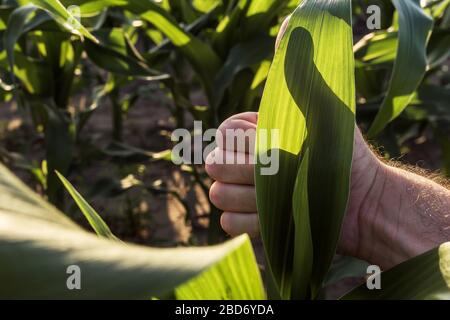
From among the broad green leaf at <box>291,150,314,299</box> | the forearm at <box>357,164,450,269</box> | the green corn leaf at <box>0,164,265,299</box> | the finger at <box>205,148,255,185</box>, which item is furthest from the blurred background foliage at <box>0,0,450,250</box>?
the green corn leaf at <box>0,164,265,299</box>

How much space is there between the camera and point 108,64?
145 centimetres

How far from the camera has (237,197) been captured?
0.69 metres

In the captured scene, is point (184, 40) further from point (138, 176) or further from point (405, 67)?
point (138, 176)

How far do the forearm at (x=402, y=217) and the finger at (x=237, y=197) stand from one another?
0.16 m

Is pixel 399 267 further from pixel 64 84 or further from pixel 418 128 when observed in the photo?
pixel 418 128

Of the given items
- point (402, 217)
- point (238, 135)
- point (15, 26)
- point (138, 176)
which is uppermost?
point (15, 26)

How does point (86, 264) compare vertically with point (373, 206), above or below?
above

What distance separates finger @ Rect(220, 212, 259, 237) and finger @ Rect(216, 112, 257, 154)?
0.23ft

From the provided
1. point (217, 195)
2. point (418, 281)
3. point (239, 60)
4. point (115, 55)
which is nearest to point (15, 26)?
point (115, 55)

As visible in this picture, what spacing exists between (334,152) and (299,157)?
0.10ft

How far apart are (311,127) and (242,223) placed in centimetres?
19

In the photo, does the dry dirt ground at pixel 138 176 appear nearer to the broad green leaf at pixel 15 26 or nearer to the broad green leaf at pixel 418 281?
the broad green leaf at pixel 15 26

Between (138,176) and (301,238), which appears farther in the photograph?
(138,176)

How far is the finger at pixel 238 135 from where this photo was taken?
0.67 meters
